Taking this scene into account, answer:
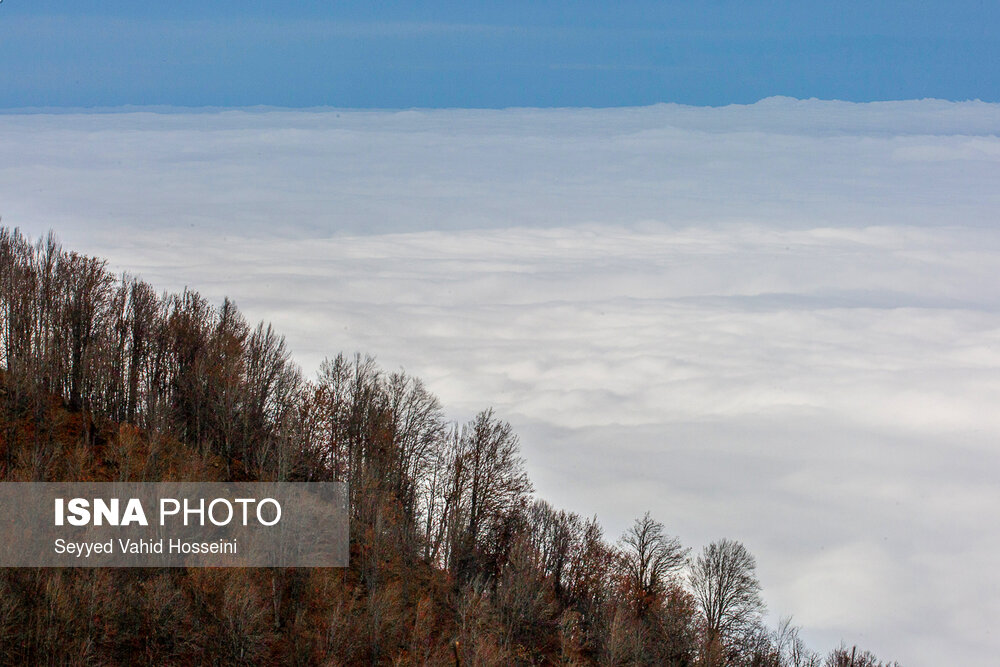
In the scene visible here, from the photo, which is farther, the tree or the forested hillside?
the tree

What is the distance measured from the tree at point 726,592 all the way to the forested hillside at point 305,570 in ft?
0.50

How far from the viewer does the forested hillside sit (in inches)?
1625

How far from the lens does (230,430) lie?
6131 cm

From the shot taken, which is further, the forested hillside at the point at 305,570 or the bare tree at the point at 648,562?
the bare tree at the point at 648,562

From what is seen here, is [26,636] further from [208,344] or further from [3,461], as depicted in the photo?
[208,344]

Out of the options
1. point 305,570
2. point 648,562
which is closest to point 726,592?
point 648,562

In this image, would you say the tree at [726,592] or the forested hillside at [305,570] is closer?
the forested hillside at [305,570]

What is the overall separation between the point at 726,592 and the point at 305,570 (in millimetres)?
34035

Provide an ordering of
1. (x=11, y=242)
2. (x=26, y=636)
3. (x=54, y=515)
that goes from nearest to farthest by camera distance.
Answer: (x=26, y=636) < (x=54, y=515) < (x=11, y=242)

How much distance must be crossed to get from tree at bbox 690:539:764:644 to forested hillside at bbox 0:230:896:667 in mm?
152

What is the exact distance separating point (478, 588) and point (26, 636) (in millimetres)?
27829

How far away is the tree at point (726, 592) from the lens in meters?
68.1

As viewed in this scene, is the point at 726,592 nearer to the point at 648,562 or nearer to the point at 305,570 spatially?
the point at 648,562

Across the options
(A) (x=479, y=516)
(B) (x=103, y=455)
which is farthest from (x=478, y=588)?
(B) (x=103, y=455)
